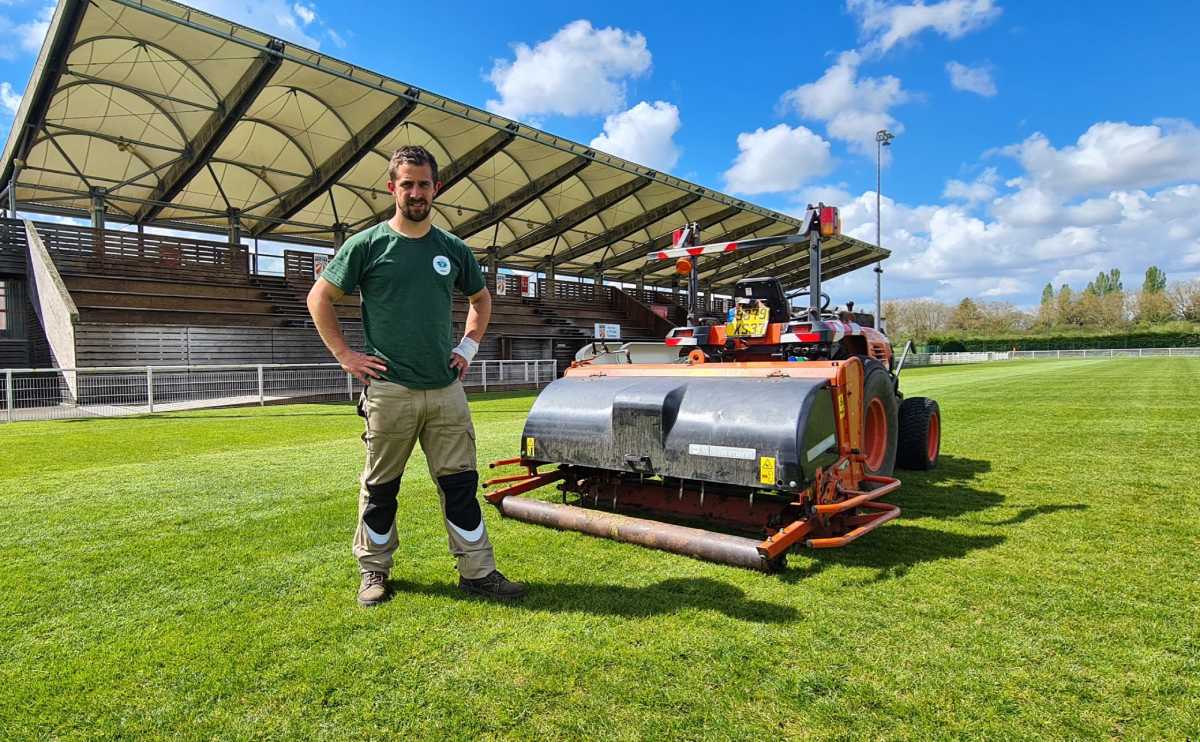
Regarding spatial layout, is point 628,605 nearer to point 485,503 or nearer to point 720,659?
point 720,659

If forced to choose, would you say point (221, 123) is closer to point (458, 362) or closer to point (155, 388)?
point (155, 388)

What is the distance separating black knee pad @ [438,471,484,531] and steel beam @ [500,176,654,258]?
2498 cm

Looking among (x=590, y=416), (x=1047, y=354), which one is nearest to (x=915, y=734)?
(x=590, y=416)

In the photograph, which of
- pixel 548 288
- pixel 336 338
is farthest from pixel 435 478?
pixel 548 288

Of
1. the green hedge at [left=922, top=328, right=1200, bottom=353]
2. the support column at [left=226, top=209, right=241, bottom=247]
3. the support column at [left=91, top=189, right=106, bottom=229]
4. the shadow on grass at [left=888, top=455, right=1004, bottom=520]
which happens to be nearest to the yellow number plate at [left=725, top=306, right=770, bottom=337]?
the shadow on grass at [left=888, top=455, right=1004, bottom=520]

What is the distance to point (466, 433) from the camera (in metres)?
Answer: 3.06

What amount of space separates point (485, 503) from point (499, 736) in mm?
2959

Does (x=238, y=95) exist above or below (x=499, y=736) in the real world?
above

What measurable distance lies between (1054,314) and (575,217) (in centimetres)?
8526

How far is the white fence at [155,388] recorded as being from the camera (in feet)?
38.3

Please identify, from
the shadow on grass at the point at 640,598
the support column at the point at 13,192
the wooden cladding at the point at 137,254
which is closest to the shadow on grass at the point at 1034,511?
the shadow on grass at the point at 640,598

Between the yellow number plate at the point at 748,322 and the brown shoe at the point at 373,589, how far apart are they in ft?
11.0

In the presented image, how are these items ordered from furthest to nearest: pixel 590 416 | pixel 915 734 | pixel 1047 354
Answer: pixel 1047 354, pixel 590 416, pixel 915 734

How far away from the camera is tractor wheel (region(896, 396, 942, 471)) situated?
6.07m
